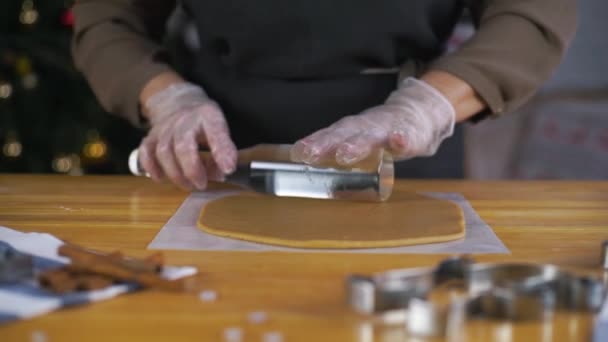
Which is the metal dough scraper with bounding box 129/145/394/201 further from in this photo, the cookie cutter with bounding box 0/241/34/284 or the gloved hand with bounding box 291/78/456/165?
the cookie cutter with bounding box 0/241/34/284

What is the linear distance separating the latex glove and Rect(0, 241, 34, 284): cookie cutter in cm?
42

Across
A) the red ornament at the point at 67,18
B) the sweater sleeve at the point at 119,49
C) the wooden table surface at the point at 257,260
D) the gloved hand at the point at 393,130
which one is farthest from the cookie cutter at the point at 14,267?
the red ornament at the point at 67,18

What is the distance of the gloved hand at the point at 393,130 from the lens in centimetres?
98

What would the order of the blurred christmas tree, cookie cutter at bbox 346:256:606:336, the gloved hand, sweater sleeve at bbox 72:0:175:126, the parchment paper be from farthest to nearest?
the blurred christmas tree → sweater sleeve at bbox 72:0:175:126 → the gloved hand → the parchment paper → cookie cutter at bbox 346:256:606:336

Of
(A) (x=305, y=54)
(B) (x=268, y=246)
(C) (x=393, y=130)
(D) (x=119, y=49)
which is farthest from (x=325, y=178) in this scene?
(D) (x=119, y=49)

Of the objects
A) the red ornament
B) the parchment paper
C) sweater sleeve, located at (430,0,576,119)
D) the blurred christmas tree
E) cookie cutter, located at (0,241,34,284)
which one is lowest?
the blurred christmas tree

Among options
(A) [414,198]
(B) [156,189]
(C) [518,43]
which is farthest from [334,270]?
(C) [518,43]

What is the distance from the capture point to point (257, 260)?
765mm

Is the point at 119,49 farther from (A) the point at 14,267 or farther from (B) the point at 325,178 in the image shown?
(A) the point at 14,267

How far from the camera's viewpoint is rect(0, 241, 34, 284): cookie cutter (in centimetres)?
65

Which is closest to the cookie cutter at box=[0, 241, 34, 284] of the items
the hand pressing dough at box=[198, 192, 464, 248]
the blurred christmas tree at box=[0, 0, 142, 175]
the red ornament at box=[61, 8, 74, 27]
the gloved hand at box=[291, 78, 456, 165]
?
the hand pressing dough at box=[198, 192, 464, 248]

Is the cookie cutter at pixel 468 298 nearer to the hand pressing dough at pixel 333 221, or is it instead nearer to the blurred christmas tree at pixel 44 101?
the hand pressing dough at pixel 333 221

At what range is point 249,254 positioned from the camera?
Answer: 0.79 m

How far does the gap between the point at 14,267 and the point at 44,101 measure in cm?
178
